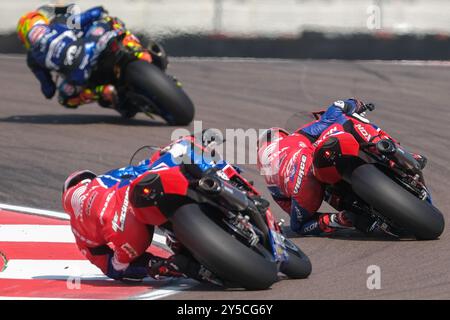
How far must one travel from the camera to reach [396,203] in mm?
7953

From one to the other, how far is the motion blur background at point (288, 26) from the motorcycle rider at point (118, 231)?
1242 centimetres

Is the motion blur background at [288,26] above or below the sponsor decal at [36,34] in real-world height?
below

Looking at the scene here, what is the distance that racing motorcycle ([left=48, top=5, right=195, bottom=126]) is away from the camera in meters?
13.6

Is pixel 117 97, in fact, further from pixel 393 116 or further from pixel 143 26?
pixel 143 26

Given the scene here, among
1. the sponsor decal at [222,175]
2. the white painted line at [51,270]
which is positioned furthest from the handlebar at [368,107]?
the white painted line at [51,270]

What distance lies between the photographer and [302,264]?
7.25m

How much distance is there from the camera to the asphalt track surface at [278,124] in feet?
23.9

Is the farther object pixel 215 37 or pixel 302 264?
pixel 215 37

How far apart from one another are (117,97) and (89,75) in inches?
16.3

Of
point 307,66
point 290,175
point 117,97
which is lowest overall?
point 307,66

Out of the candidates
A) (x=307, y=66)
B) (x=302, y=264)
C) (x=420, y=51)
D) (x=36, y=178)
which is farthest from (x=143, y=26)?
(x=302, y=264)

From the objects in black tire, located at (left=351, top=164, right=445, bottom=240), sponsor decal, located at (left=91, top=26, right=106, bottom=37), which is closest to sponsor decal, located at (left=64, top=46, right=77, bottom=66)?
sponsor decal, located at (left=91, top=26, right=106, bottom=37)

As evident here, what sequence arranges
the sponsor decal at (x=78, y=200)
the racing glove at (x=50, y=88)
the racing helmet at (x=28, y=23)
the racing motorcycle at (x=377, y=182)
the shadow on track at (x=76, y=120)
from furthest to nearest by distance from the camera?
the shadow on track at (x=76, y=120)
the racing glove at (x=50, y=88)
the racing helmet at (x=28, y=23)
the racing motorcycle at (x=377, y=182)
the sponsor decal at (x=78, y=200)

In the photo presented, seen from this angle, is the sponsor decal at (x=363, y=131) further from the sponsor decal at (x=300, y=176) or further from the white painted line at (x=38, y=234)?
the white painted line at (x=38, y=234)
